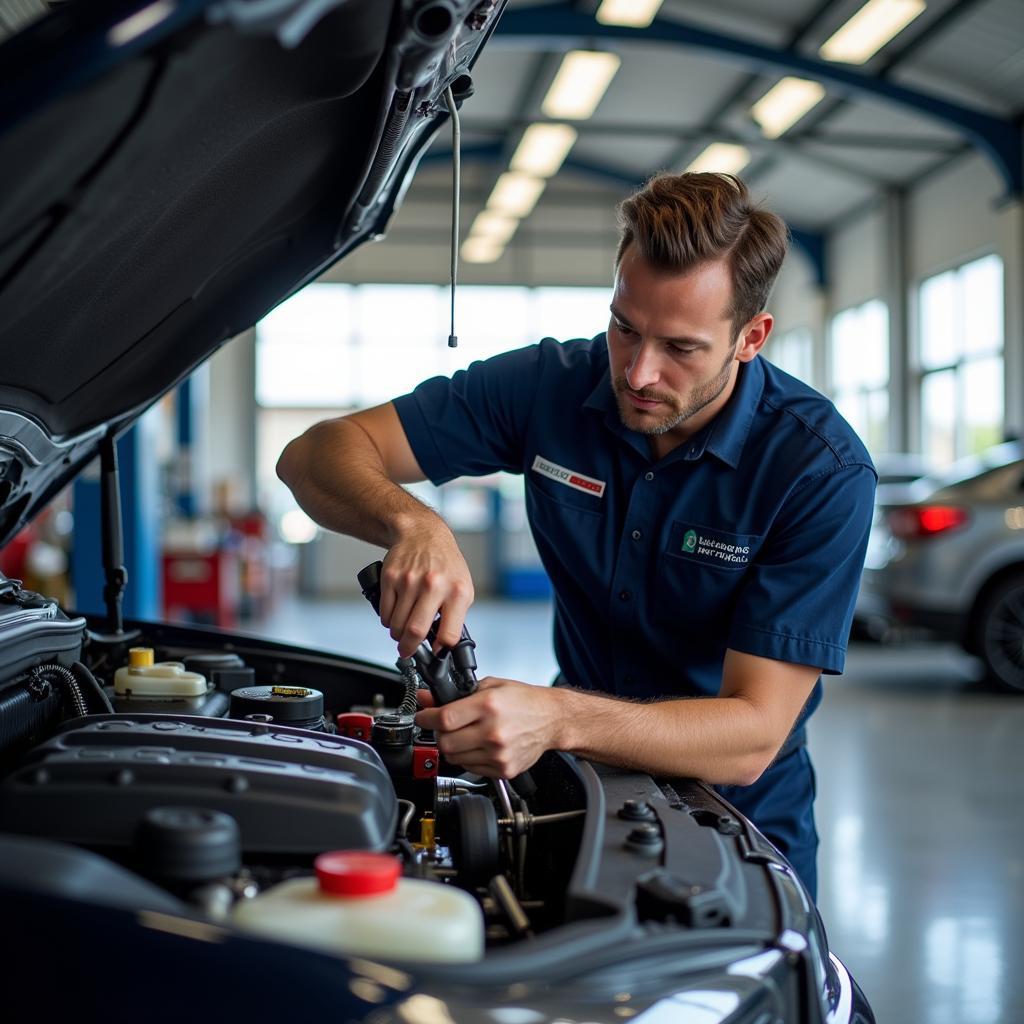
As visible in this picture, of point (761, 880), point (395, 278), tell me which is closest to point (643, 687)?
point (761, 880)

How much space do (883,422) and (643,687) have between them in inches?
423

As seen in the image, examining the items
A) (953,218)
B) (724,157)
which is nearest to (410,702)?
(953,218)

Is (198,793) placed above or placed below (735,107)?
below

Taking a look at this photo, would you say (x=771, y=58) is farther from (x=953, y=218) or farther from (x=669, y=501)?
(x=669, y=501)

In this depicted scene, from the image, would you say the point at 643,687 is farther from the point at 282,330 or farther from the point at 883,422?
the point at 282,330

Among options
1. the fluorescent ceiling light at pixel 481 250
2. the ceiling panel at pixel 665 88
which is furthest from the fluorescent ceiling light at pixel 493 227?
the ceiling panel at pixel 665 88

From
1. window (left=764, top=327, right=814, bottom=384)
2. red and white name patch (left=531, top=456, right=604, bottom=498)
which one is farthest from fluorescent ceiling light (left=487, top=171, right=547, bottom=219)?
red and white name patch (left=531, top=456, right=604, bottom=498)

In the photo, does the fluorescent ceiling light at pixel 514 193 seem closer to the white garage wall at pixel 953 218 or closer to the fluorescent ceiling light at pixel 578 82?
the fluorescent ceiling light at pixel 578 82

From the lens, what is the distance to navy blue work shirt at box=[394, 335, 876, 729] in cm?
153

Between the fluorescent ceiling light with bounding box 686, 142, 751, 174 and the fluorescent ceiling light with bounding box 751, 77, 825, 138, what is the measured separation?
4.77 ft

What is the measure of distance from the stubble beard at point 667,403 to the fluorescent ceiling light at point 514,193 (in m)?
9.94

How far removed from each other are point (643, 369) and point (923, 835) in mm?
2436

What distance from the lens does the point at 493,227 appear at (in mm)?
12602

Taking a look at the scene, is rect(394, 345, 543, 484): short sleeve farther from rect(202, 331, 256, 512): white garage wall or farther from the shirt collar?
rect(202, 331, 256, 512): white garage wall
